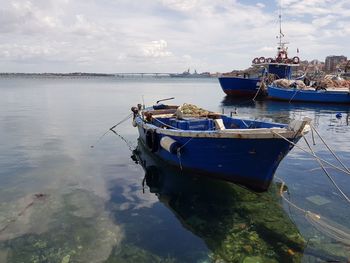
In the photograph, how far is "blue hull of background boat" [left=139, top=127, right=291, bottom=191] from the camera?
966cm

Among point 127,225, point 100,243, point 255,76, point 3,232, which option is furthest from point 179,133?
point 255,76

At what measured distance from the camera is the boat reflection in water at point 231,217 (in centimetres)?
753

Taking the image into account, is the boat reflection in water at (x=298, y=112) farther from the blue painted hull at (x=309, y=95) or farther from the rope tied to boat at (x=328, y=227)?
the rope tied to boat at (x=328, y=227)

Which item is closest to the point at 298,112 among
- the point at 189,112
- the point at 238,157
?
the point at 189,112

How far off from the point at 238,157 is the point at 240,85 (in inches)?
1527

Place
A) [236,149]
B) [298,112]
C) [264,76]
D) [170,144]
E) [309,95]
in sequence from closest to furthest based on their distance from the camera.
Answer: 1. [236,149]
2. [170,144]
3. [298,112]
4. [309,95]
5. [264,76]

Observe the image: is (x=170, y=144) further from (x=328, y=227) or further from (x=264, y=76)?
(x=264, y=76)

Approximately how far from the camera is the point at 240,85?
1874 inches

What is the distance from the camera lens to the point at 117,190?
11.5 m

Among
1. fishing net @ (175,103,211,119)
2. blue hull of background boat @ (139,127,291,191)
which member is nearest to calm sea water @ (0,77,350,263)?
blue hull of background boat @ (139,127,291,191)

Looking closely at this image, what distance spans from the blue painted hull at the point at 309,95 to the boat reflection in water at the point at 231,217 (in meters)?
29.0

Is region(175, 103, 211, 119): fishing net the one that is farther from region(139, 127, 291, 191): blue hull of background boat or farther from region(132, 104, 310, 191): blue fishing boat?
region(139, 127, 291, 191): blue hull of background boat

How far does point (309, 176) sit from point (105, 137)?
1216cm

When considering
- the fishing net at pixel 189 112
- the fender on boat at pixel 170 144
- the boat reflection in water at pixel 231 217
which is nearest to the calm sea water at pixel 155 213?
the boat reflection in water at pixel 231 217
